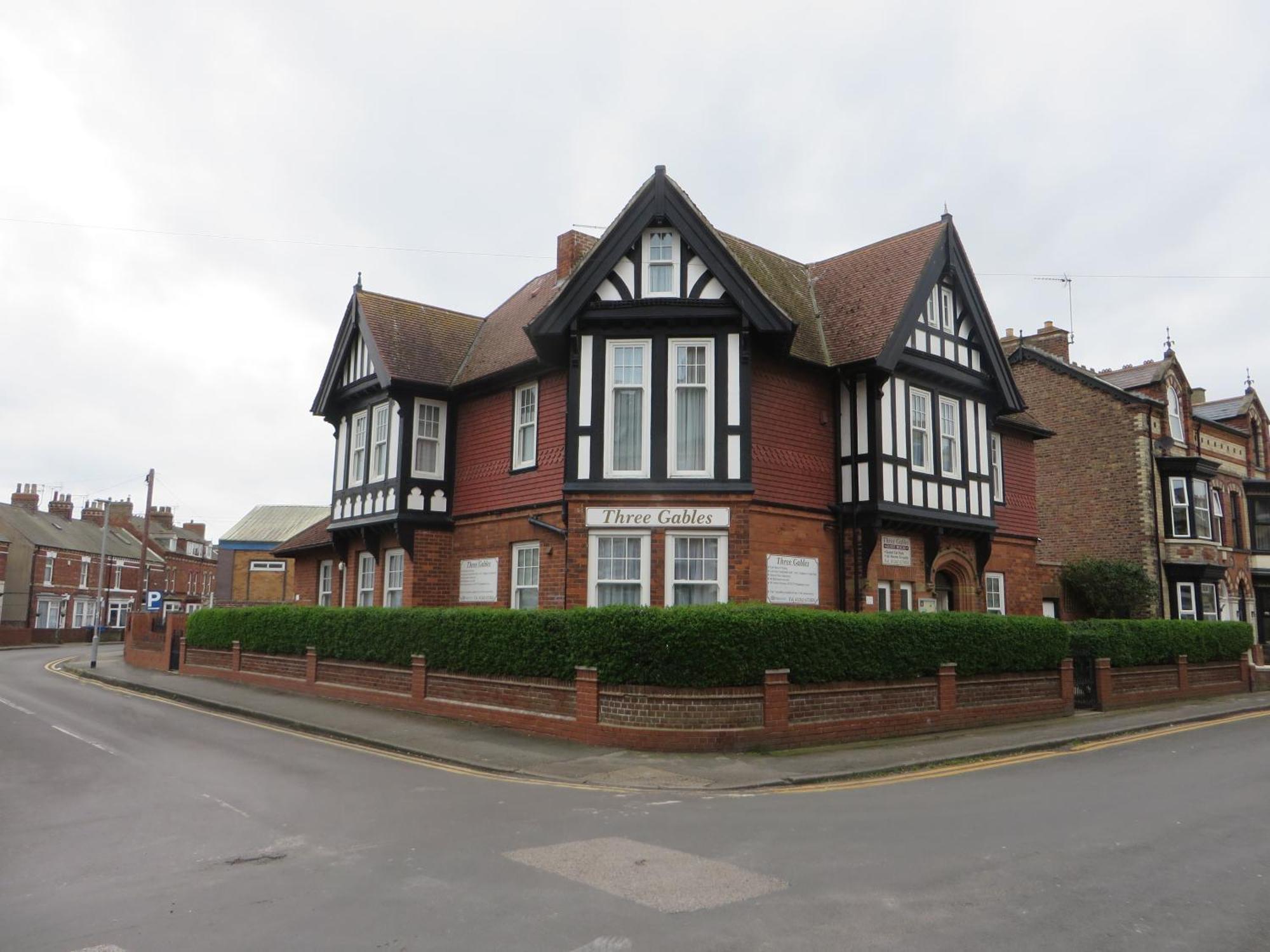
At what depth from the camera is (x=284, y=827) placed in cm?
893

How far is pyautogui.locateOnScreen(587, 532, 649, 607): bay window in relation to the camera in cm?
1798

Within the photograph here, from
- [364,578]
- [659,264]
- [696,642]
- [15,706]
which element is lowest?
[15,706]

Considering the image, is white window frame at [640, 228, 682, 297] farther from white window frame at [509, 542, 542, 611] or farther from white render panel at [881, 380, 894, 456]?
white window frame at [509, 542, 542, 611]

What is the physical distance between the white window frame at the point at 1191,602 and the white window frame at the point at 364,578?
2702 cm

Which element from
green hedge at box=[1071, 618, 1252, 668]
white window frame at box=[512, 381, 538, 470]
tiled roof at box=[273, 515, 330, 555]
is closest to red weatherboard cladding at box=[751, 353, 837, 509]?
white window frame at box=[512, 381, 538, 470]

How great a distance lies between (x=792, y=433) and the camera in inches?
768

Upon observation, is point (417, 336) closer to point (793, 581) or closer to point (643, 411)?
point (643, 411)

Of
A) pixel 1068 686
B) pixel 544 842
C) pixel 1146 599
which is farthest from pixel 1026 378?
pixel 544 842

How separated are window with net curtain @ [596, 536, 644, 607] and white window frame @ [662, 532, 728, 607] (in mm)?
507

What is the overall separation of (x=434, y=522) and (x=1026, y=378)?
23.6 meters

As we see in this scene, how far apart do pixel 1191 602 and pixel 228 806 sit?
33.1m

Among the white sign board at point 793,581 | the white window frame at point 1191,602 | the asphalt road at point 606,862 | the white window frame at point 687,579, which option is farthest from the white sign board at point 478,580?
the white window frame at point 1191,602

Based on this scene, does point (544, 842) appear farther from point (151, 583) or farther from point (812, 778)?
point (151, 583)

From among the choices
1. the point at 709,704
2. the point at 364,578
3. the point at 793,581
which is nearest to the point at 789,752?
the point at 709,704
